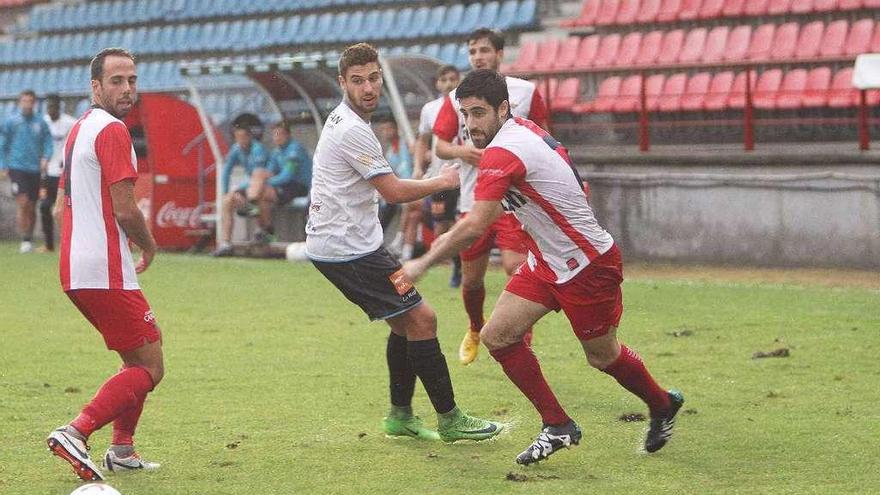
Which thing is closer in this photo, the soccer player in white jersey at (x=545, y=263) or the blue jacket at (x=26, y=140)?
the soccer player in white jersey at (x=545, y=263)

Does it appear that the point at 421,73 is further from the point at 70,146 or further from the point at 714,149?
the point at 70,146

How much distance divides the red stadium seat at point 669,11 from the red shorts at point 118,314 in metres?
13.3

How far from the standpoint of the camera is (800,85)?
16031 mm

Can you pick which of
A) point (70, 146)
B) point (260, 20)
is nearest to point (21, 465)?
point (70, 146)

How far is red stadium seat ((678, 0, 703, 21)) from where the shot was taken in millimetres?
18203

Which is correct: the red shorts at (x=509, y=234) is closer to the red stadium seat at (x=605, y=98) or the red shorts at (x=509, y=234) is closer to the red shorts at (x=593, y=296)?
the red shorts at (x=593, y=296)

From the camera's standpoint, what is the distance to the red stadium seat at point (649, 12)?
738 inches

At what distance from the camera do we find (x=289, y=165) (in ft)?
59.3

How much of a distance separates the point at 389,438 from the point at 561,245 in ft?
4.47

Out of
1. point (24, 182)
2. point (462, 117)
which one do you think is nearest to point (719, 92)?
point (462, 117)

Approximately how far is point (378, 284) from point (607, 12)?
43.3 ft

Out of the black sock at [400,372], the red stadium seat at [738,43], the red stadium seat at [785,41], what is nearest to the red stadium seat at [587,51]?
the red stadium seat at [738,43]

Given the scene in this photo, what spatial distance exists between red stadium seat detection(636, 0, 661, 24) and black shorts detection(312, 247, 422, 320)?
12601 millimetres

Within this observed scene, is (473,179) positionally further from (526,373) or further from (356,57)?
(526,373)
